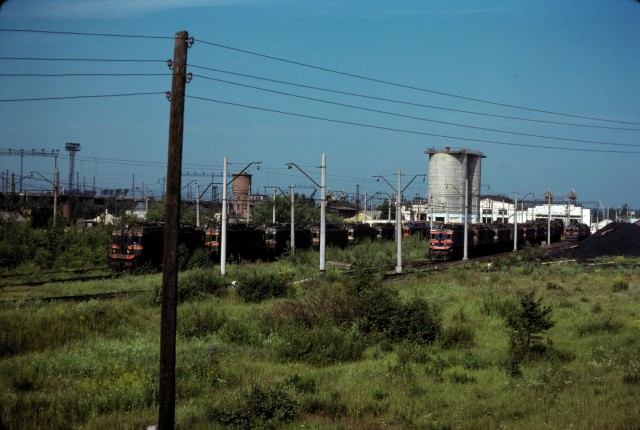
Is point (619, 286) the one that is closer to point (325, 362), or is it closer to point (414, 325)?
point (414, 325)

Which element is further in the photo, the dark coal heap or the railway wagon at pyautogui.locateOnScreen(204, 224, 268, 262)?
the dark coal heap

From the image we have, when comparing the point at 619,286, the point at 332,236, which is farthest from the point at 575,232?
the point at 619,286

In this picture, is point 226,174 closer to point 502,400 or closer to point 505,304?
point 505,304

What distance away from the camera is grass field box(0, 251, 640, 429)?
12.5m

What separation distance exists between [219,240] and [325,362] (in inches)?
1092

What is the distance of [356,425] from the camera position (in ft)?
40.5

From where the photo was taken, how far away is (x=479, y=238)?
61.8m

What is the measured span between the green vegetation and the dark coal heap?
136ft

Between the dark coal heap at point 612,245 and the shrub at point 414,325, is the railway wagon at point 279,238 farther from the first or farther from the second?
the shrub at point 414,325

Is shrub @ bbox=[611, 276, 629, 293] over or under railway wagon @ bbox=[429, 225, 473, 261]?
under

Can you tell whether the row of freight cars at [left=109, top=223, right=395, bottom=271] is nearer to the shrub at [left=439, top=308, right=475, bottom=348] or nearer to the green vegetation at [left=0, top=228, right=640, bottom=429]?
the green vegetation at [left=0, top=228, right=640, bottom=429]

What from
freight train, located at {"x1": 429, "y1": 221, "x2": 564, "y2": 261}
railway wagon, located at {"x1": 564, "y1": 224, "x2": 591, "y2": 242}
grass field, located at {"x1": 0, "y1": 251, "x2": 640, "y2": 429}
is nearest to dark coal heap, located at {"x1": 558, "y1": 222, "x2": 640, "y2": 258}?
freight train, located at {"x1": 429, "y1": 221, "x2": 564, "y2": 261}

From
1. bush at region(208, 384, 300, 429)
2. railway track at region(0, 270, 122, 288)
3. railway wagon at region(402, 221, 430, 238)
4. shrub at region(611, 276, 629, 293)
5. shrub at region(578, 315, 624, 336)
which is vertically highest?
railway wagon at region(402, 221, 430, 238)

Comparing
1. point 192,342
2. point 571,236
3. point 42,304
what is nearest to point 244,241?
point 42,304
